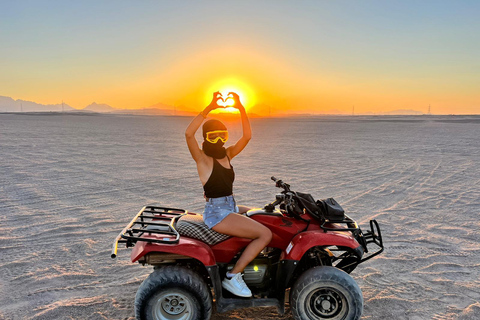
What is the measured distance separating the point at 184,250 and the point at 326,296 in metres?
1.51

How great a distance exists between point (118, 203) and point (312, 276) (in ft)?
20.3

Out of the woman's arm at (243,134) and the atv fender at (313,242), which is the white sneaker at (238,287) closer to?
the atv fender at (313,242)

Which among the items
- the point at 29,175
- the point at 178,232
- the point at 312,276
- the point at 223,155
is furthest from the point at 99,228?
the point at 29,175

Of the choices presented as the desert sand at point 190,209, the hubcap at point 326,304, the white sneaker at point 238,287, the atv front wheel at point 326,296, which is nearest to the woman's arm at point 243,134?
the white sneaker at point 238,287

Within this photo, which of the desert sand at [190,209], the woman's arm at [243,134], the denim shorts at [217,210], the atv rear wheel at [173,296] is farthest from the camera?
the desert sand at [190,209]

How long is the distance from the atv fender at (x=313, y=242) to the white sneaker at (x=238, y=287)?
1.62 ft

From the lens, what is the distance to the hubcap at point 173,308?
387cm

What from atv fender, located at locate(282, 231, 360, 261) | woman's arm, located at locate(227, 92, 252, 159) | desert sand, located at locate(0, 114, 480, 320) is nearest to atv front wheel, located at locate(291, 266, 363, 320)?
atv fender, located at locate(282, 231, 360, 261)

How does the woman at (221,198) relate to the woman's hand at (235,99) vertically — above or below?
below

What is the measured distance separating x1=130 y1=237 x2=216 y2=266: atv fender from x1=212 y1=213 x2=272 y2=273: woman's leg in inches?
10.0

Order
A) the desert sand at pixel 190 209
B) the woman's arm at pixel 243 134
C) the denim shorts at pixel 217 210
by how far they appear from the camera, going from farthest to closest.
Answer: the desert sand at pixel 190 209 < the woman's arm at pixel 243 134 < the denim shorts at pixel 217 210

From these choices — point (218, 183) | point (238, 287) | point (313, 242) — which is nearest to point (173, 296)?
point (238, 287)

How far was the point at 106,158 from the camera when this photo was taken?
16328 mm

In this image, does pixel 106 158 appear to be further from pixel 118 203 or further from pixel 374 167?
pixel 374 167
